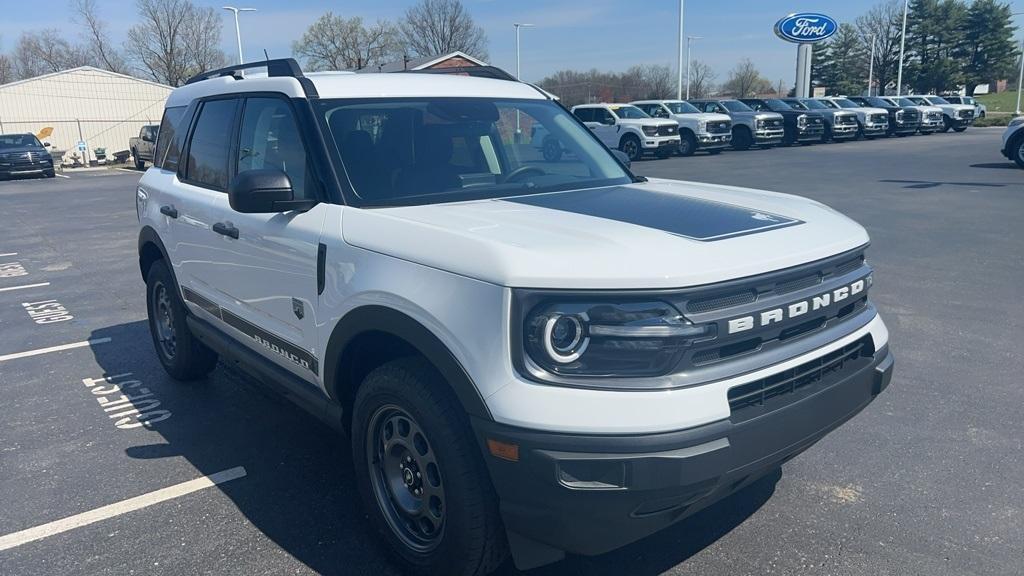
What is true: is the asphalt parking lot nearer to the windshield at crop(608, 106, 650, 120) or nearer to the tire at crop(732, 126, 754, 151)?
the windshield at crop(608, 106, 650, 120)

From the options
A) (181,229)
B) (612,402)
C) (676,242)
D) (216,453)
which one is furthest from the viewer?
(181,229)

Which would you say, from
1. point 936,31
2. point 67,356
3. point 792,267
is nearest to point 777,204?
point 792,267

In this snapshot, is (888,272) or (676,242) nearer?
(676,242)

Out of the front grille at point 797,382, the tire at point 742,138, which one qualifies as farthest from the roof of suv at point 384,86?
the tire at point 742,138

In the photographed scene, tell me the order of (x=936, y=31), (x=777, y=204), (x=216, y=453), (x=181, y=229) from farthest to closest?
(x=936, y=31), (x=181, y=229), (x=216, y=453), (x=777, y=204)

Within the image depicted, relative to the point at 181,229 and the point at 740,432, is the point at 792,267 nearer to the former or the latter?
the point at 740,432

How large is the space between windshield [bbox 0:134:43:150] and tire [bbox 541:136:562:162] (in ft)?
99.5

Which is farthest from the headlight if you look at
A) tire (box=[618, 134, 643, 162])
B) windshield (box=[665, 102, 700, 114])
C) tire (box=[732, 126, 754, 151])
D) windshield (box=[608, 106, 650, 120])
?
tire (box=[732, 126, 754, 151])

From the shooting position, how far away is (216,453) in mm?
4238

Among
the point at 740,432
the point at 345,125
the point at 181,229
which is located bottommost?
the point at 740,432

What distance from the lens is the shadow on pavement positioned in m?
3.15

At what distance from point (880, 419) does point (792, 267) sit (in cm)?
231

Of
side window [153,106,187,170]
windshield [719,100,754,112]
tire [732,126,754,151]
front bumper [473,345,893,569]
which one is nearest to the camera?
front bumper [473,345,893,569]

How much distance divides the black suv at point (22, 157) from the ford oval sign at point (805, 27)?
35.1 meters
